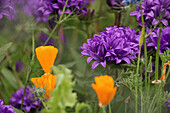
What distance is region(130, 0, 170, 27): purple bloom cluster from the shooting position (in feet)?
1.46

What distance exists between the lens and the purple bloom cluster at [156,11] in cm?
45

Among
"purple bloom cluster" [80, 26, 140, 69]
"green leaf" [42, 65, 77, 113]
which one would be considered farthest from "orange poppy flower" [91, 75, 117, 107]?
"purple bloom cluster" [80, 26, 140, 69]

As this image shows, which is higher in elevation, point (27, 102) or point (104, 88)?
point (104, 88)

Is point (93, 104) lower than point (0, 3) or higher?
lower

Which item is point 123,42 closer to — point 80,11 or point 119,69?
point 119,69

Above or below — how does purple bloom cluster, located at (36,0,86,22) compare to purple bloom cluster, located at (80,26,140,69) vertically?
above

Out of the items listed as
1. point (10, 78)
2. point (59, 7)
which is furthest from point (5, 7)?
point (10, 78)

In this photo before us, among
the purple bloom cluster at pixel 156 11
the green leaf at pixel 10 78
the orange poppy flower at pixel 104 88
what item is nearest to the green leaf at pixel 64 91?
the orange poppy flower at pixel 104 88

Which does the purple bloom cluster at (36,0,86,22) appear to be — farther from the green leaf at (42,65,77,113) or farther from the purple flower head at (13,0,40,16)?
the green leaf at (42,65,77,113)

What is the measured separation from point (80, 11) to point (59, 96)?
1.11 ft

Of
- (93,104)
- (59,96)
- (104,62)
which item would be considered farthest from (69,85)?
(93,104)

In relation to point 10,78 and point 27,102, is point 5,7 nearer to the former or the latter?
point 27,102

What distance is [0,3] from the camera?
0.47 m

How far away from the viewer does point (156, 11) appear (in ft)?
1.49
